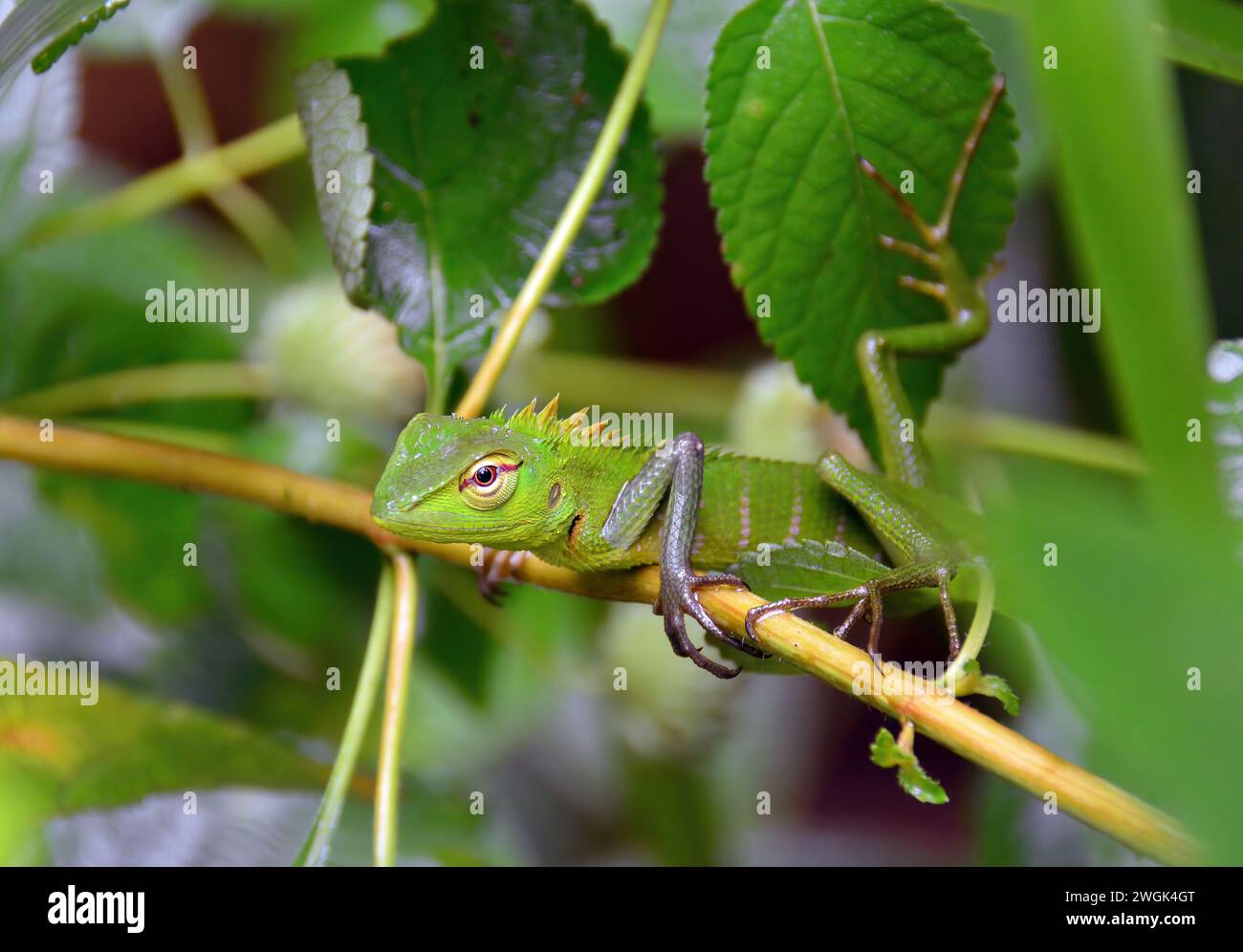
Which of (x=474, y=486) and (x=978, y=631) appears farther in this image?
(x=474, y=486)

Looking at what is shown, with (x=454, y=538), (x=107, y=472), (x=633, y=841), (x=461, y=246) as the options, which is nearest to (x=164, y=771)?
(x=107, y=472)

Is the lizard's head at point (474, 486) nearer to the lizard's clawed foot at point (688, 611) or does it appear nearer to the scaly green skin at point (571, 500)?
the scaly green skin at point (571, 500)

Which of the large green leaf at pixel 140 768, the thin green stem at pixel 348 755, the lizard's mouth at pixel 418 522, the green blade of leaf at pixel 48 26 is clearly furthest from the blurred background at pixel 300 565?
the green blade of leaf at pixel 48 26

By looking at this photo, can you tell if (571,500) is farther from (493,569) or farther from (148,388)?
(148,388)

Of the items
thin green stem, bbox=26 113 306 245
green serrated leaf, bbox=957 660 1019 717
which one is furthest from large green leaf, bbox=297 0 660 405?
green serrated leaf, bbox=957 660 1019 717

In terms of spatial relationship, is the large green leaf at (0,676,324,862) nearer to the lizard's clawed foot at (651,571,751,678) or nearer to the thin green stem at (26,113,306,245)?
the lizard's clawed foot at (651,571,751,678)

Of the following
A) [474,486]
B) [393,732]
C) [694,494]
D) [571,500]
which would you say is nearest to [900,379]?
[694,494]
